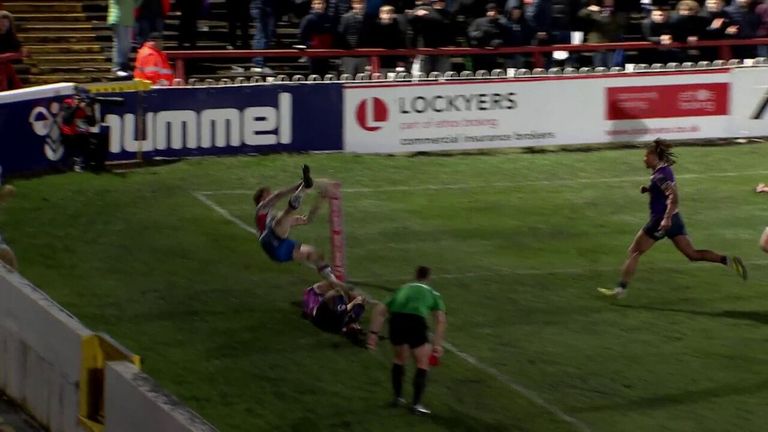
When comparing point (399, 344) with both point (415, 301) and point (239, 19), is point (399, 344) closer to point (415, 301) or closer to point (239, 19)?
point (415, 301)

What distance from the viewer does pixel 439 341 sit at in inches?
510

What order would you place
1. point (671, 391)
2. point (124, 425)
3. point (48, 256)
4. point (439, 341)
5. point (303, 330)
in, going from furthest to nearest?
point (48, 256), point (303, 330), point (671, 391), point (439, 341), point (124, 425)

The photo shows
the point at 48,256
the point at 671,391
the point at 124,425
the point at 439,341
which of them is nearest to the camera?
the point at 124,425

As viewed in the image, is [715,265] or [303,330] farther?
[715,265]

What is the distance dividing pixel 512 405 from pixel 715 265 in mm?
6764

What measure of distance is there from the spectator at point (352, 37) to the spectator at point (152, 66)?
3736 mm

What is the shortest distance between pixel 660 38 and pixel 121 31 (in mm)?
10852

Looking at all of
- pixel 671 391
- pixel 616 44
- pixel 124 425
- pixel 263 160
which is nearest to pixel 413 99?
pixel 263 160

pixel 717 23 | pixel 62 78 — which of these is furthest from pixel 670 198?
pixel 717 23

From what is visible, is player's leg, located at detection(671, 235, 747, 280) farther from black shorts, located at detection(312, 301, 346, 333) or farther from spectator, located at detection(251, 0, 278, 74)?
spectator, located at detection(251, 0, 278, 74)

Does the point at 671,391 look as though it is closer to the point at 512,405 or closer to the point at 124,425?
the point at 512,405

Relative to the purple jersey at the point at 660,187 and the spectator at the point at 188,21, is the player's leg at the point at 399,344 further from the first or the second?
the spectator at the point at 188,21

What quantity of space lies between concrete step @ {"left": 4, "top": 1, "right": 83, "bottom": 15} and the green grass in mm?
5683

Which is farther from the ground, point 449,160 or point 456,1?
point 456,1
